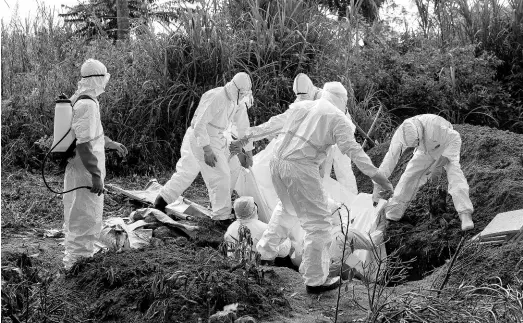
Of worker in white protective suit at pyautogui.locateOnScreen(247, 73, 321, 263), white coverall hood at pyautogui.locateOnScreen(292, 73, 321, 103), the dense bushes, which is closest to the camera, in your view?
worker in white protective suit at pyautogui.locateOnScreen(247, 73, 321, 263)

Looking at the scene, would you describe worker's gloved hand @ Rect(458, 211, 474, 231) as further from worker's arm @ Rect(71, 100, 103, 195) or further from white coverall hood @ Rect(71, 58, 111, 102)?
white coverall hood @ Rect(71, 58, 111, 102)

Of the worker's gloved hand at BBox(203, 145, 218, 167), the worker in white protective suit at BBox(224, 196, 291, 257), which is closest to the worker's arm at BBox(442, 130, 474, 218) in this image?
the worker in white protective suit at BBox(224, 196, 291, 257)

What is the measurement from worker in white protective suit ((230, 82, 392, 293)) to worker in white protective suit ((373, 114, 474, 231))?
1363 millimetres

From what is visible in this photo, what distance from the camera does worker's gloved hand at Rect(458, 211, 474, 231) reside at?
703 cm

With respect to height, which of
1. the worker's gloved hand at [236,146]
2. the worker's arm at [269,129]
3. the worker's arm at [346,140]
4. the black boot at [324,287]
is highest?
the worker's arm at [346,140]

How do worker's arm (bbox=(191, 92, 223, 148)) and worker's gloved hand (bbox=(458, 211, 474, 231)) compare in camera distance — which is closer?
worker's gloved hand (bbox=(458, 211, 474, 231))

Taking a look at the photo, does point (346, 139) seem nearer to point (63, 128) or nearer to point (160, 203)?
point (63, 128)

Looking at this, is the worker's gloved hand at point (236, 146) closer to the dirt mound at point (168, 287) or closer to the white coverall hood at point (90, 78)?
the white coverall hood at point (90, 78)

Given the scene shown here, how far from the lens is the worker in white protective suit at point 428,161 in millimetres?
7184

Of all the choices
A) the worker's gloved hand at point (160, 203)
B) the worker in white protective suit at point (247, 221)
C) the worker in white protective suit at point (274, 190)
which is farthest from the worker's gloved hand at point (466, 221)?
the worker's gloved hand at point (160, 203)

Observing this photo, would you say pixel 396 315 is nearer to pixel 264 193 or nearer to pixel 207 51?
pixel 264 193

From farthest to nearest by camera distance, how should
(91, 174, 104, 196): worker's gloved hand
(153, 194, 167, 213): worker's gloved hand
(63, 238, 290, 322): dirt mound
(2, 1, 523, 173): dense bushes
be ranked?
(2, 1, 523, 173): dense bushes → (153, 194, 167, 213): worker's gloved hand → (91, 174, 104, 196): worker's gloved hand → (63, 238, 290, 322): dirt mound

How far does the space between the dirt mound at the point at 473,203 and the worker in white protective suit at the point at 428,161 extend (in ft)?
0.57

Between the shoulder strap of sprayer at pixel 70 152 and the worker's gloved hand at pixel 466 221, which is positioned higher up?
the shoulder strap of sprayer at pixel 70 152
